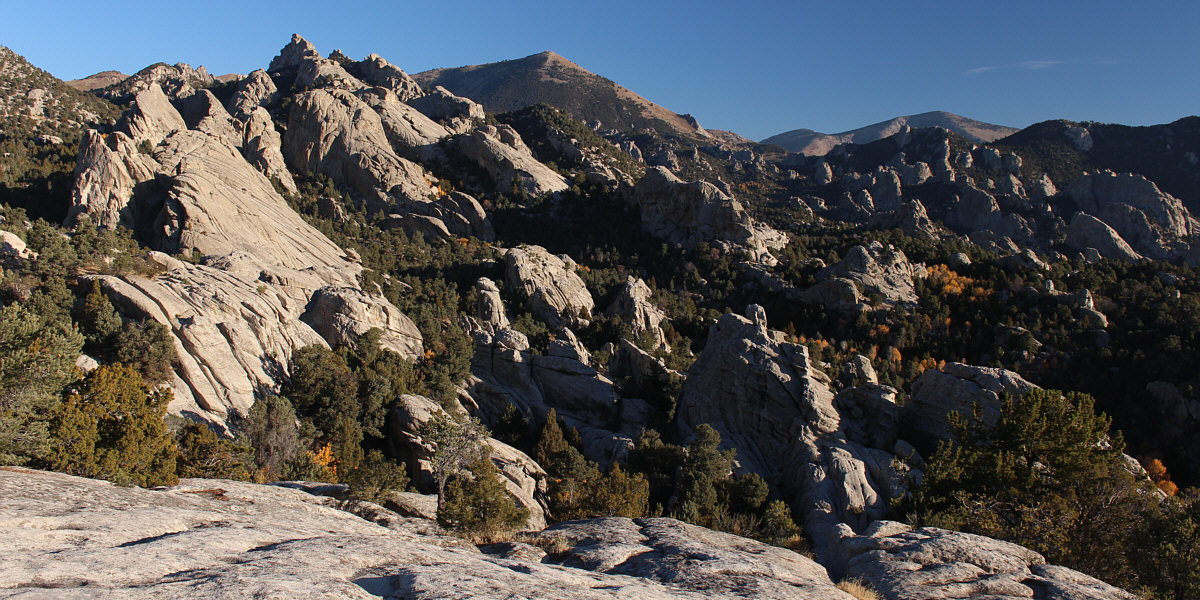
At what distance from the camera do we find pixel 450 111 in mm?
108812

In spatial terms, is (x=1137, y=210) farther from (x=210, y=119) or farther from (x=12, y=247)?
(x=12, y=247)

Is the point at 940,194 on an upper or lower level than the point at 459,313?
upper

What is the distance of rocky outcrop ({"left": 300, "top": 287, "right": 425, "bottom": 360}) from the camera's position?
42312 mm

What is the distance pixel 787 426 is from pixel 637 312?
79.9 feet

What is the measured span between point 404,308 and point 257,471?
30.7 m

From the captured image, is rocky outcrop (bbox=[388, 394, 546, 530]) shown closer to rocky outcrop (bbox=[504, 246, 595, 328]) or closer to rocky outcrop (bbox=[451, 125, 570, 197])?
rocky outcrop (bbox=[504, 246, 595, 328])

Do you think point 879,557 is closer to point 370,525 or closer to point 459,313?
point 370,525

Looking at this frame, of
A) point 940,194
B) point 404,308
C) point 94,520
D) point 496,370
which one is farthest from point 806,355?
point 940,194

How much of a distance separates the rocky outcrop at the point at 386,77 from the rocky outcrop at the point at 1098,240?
5231 inches

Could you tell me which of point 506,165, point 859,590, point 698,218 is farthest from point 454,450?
point 506,165

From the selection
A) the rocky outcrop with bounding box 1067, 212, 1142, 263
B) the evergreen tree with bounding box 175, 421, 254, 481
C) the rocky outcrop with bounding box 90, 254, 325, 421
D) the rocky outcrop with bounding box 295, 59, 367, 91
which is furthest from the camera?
the rocky outcrop with bounding box 1067, 212, 1142, 263

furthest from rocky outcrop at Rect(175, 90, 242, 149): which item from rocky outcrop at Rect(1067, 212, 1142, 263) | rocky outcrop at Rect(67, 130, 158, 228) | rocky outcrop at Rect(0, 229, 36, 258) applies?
rocky outcrop at Rect(1067, 212, 1142, 263)

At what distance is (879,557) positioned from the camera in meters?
13.5

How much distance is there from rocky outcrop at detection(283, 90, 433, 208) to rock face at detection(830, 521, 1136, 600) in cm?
7384
